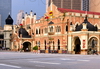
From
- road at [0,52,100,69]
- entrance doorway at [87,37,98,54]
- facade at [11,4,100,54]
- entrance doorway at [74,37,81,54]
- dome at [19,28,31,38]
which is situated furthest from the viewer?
dome at [19,28,31,38]

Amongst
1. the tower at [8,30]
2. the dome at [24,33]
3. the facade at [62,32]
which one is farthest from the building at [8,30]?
the dome at [24,33]

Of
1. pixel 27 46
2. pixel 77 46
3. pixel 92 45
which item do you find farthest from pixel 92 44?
pixel 27 46

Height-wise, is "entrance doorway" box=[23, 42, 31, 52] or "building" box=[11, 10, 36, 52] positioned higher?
"building" box=[11, 10, 36, 52]

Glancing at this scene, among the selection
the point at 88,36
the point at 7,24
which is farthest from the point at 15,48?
the point at 88,36

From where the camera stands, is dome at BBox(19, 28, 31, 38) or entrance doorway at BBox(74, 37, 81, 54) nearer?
entrance doorway at BBox(74, 37, 81, 54)

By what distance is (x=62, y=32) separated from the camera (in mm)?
64312

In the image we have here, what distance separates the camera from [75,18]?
64250 mm

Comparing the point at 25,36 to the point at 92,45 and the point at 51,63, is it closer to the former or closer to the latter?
the point at 92,45

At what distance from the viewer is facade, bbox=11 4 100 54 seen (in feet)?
180

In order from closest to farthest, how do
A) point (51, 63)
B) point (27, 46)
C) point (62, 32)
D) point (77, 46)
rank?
point (51, 63)
point (77, 46)
point (62, 32)
point (27, 46)

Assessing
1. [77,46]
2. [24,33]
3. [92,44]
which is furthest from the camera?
[24,33]

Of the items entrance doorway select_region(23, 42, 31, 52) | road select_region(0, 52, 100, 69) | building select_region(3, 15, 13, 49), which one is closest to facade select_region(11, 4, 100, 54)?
entrance doorway select_region(23, 42, 31, 52)

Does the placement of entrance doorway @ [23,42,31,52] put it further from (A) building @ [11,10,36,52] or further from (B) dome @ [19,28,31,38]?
(B) dome @ [19,28,31,38]

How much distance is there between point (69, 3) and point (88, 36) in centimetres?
11444
